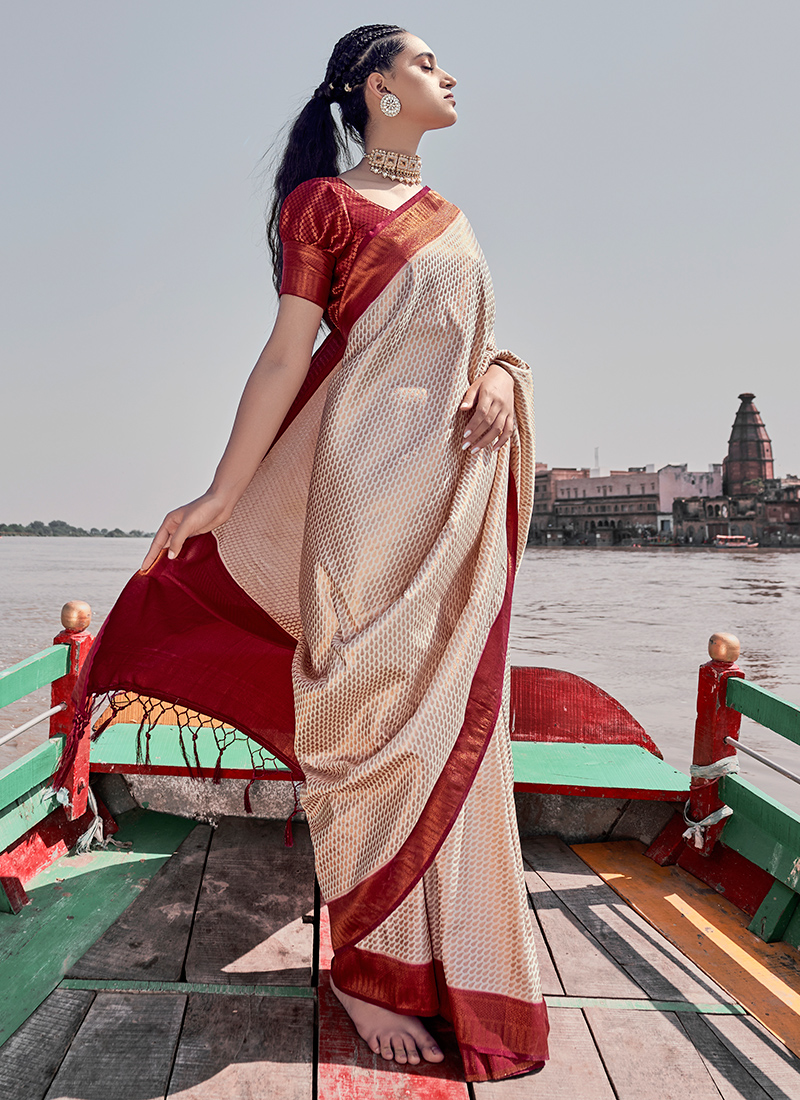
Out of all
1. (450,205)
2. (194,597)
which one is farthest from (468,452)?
(194,597)

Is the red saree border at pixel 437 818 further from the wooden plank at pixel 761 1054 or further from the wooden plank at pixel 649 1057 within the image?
the wooden plank at pixel 761 1054

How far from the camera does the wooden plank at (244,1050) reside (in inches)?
55.6

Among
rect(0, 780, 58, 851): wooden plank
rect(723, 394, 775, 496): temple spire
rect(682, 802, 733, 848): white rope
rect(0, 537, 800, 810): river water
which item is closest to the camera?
rect(0, 780, 58, 851): wooden plank

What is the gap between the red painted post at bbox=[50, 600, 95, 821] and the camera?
7.73 ft

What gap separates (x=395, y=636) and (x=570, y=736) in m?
1.56

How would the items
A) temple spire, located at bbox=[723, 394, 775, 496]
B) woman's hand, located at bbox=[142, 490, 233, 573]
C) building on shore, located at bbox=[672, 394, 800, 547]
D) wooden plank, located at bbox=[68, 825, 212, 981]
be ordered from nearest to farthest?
woman's hand, located at bbox=[142, 490, 233, 573]
wooden plank, located at bbox=[68, 825, 212, 981]
building on shore, located at bbox=[672, 394, 800, 547]
temple spire, located at bbox=[723, 394, 775, 496]

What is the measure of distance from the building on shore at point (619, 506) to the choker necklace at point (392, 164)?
57.7 metres

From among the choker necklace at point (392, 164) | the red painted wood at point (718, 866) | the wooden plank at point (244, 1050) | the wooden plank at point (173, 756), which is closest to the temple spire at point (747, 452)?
the red painted wood at point (718, 866)

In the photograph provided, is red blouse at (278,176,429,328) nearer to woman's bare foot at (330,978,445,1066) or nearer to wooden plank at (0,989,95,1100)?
woman's bare foot at (330,978,445,1066)

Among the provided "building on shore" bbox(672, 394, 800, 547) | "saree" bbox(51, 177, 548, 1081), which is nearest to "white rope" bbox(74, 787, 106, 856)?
"saree" bbox(51, 177, 548, 1081)

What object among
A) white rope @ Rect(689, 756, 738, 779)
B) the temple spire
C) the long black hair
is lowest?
white rope @ Rect(689, 756, 738, 779)

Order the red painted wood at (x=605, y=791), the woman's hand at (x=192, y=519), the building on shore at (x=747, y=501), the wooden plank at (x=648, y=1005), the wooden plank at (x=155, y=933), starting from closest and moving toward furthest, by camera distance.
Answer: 1. the woman's hand at (x=192, y=519)
2. the wooden plank at (x=648, y=1005)
3. the wooden plank at (x=155, y=933)
4. the red painted wood at (x=605, y=791)
5. the building on shore at (x=747, y=501)

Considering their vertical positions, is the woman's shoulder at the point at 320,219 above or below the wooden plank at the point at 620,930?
above

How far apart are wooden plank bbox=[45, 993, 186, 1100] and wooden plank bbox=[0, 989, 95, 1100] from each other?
19mm
